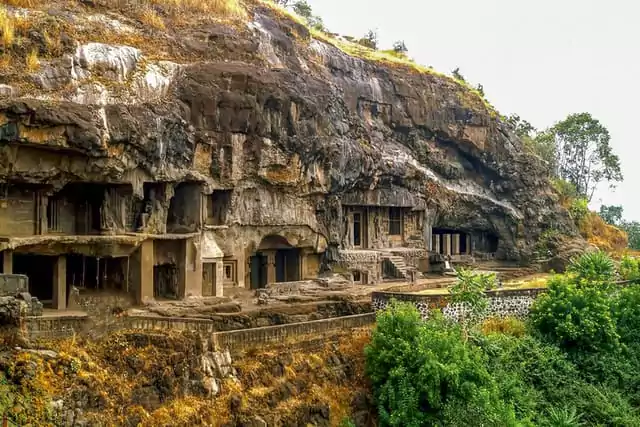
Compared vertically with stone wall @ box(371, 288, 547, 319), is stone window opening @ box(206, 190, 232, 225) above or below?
above

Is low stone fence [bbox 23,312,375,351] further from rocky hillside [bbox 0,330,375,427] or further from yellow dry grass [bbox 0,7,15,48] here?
yellow dry grass [bbox 0,7,15,48]

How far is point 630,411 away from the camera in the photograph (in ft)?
72.8

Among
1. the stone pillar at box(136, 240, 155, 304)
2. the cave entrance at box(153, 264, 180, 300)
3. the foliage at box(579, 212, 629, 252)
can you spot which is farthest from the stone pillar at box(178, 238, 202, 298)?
the foliage at box(579, 212, 629, 252)

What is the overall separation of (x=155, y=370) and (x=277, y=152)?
1166 cm

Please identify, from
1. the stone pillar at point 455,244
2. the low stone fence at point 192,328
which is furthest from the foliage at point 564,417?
the stone pillar at point 455,244

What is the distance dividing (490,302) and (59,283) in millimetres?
14961

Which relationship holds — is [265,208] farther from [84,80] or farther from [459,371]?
[459,371]

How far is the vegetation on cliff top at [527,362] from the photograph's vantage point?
726 inches

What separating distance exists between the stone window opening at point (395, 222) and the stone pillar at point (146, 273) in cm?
1549

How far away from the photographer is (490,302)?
2455cm

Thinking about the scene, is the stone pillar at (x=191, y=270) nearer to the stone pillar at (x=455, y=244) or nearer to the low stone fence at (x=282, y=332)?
the low stone fence at (x=282, y=332)

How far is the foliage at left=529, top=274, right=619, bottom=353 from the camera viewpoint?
23453 millimetres

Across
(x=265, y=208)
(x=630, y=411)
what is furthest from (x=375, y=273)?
(x=630, y=411)

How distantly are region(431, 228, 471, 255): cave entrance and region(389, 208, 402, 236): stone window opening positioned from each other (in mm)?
3344
